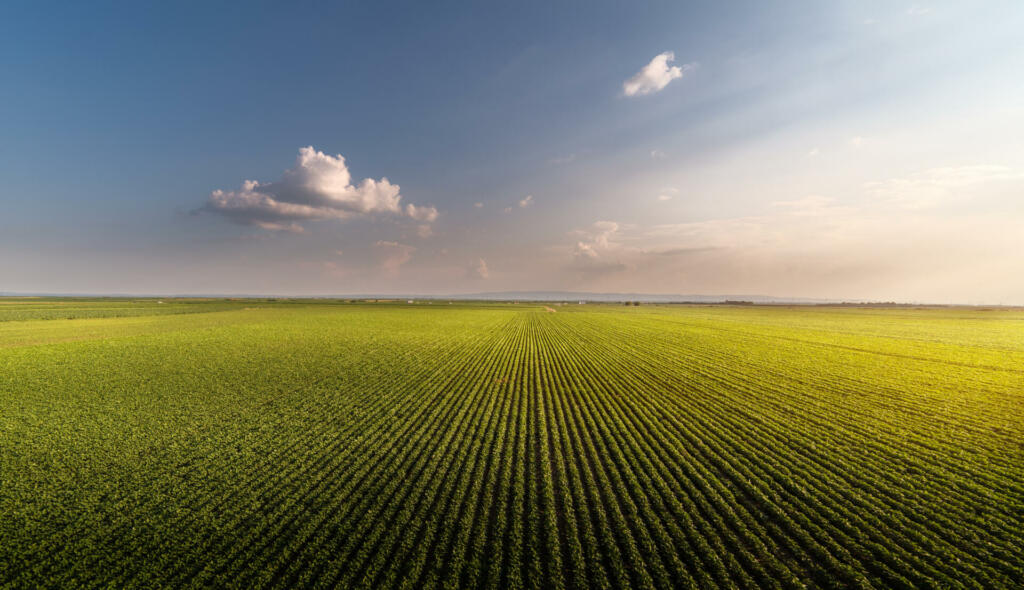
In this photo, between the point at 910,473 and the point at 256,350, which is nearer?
the point at 910,473

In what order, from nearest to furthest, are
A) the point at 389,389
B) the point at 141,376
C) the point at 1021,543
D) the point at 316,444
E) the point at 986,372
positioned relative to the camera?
the point at 1021,543, the point at 316,444, the point at 389,389, the point at 141,376, the point at 986,372

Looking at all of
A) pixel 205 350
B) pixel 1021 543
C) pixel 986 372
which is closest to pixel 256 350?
pixel 205 350

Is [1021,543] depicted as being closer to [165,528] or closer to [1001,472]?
[1001,472]

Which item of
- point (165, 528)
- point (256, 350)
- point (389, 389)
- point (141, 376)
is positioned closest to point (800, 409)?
point (389, 389)

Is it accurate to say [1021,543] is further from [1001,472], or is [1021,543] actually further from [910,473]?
[1001,472]

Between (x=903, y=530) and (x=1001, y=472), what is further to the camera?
(x=1001, y=472)

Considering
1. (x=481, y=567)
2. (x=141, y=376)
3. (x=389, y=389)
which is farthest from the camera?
(x=141, y=376)
